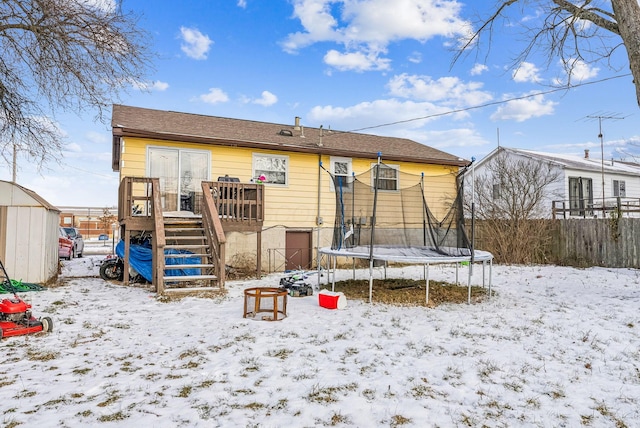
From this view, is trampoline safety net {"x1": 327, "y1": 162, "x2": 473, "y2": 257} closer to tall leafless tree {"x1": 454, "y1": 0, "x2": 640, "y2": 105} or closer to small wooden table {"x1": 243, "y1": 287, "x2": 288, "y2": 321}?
small wooden table {"x1": 243, "y1": 287, "x2": 288, "y2": 321}

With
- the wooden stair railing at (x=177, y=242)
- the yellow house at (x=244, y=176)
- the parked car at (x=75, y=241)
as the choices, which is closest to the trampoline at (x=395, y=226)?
the yellow house at (x=244, y=176)

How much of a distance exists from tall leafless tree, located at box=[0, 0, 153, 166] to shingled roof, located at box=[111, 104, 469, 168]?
192cm

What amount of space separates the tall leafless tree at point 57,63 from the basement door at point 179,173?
253cm

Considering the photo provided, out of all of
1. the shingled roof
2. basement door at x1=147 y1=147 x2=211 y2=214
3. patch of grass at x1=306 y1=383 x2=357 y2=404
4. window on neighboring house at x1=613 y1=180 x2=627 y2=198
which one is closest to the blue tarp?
basement door at x1=147 y1=147 x2=211 y2=214

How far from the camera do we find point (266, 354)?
169 inches

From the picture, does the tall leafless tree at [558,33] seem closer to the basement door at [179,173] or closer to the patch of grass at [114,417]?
the basement door at [179,173]

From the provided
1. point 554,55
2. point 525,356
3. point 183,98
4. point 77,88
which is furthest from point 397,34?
point 525,356

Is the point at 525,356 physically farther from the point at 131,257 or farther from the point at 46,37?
the point at 46,37

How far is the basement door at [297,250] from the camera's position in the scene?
12.4m

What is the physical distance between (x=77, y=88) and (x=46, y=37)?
99cm

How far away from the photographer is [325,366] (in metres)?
3.96

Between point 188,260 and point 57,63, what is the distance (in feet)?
16.2

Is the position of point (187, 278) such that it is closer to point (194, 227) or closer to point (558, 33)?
point (194, 227)

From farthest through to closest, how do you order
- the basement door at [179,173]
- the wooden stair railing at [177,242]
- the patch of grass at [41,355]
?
the basement door at [179,173] < the wooden stair railing at [177,242] < the patch of grass at [41,355]
